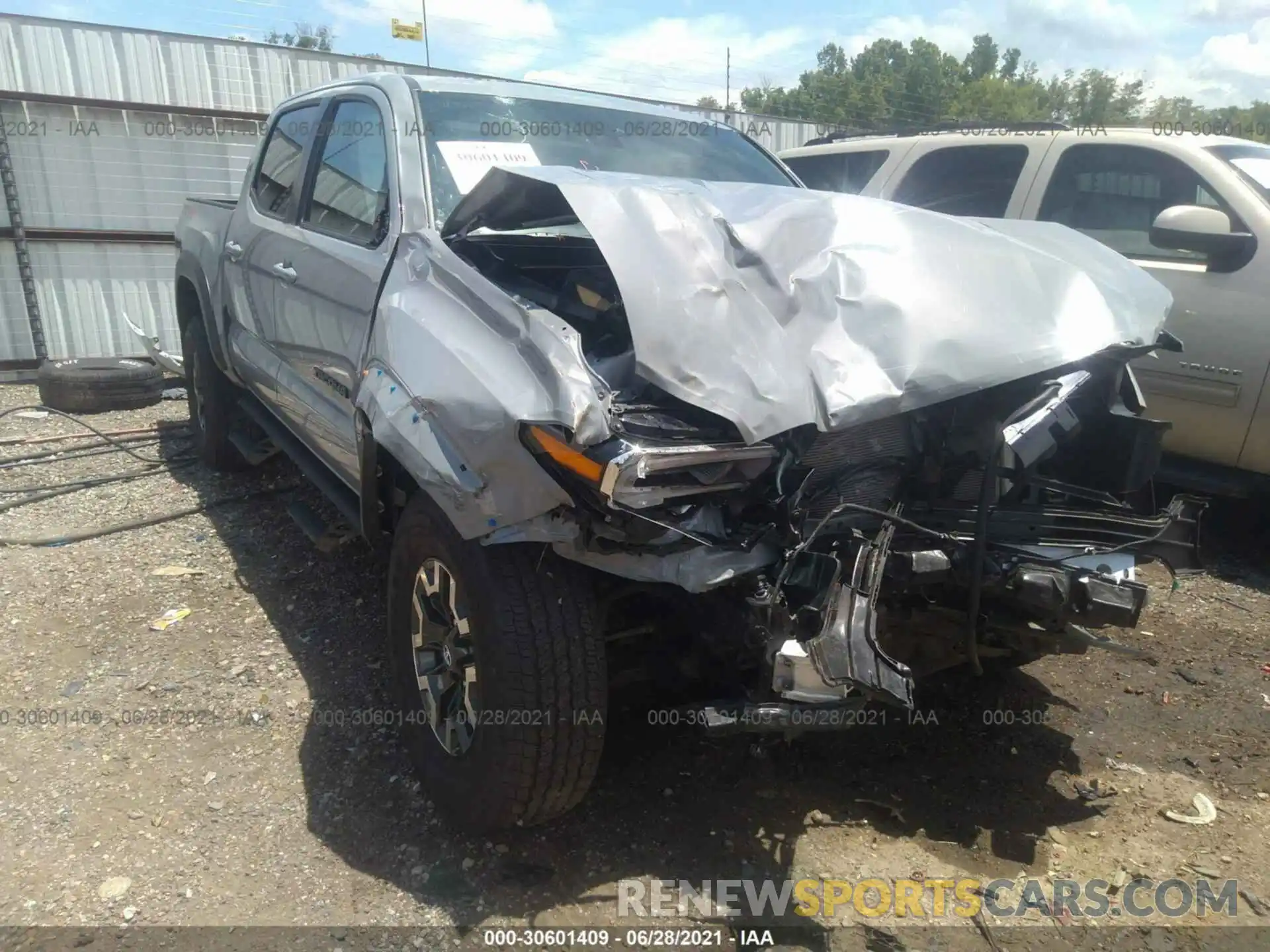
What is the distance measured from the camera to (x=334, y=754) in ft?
9.48

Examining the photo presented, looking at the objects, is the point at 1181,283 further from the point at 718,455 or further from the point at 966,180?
the point at 718,455

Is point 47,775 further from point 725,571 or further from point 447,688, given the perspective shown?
point 725,571

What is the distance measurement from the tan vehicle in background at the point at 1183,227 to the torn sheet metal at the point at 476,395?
111 inches

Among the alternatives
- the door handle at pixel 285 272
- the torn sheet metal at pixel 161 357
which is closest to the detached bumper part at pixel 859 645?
the door handle at pixel 285 272

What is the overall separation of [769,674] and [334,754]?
1.55m

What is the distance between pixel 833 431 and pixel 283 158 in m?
3.30

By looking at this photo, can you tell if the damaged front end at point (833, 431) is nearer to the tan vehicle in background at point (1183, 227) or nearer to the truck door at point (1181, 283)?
the tan vehicle in background at point (1183, 227)

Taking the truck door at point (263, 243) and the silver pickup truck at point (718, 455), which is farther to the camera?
the truck door at point (263, 243)

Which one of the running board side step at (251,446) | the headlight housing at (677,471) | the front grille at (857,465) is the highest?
the headlight housing at (677,471)

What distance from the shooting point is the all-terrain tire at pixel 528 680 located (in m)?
2.20

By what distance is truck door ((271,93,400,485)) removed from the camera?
2.96 meters

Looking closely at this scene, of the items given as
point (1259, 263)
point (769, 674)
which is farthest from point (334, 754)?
point (1259, 263)

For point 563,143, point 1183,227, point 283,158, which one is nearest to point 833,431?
point 563,143

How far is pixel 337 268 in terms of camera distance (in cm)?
314
